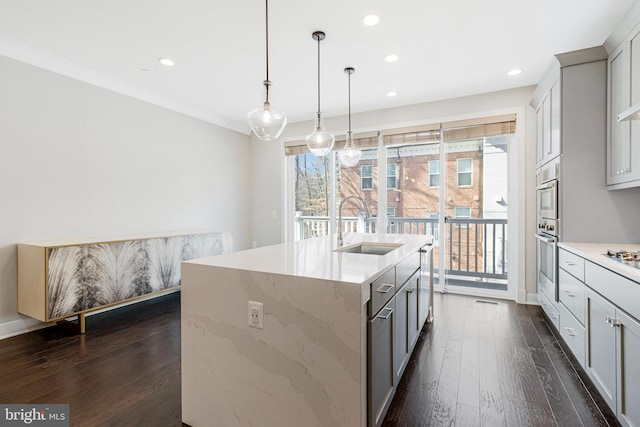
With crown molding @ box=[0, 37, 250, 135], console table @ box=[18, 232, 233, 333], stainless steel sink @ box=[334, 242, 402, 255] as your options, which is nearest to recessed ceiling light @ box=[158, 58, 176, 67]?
crown molding @ box=[0, 37, 250, 135]

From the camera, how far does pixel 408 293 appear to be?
85.4 inches

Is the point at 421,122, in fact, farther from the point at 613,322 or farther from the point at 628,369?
the point at 628,369

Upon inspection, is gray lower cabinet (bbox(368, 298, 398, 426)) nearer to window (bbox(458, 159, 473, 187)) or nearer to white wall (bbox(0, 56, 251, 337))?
window (bbox(458, 159, 473, 187))

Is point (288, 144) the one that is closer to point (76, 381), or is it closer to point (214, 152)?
point (214, 152)

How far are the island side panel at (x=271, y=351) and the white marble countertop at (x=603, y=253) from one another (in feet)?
4.59

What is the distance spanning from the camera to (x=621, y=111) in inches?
91.8

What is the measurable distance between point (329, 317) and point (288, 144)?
4.45 meters

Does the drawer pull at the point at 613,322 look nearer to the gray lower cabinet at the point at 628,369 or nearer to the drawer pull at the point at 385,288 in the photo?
the gray lower cabinet at the point at 628,369

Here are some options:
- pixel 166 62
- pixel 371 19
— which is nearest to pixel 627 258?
pixel 371 19

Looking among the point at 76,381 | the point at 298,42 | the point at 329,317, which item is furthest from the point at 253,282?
the point at 298,42

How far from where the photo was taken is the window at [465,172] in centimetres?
426

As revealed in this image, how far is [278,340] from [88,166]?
127 inches

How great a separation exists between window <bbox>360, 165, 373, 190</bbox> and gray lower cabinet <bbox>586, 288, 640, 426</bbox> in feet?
10.5

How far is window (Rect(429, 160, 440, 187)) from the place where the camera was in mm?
4422
